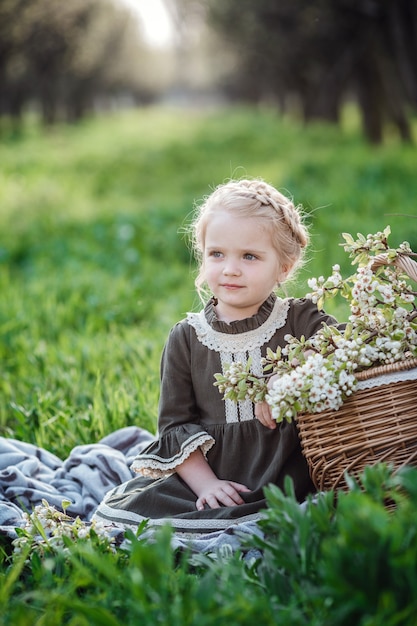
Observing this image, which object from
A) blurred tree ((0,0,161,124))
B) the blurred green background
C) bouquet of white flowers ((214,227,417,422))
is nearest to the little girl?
bouquet of white flowers ((214,227,417,422))

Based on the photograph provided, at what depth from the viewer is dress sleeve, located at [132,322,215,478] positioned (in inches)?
118

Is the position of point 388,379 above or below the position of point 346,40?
below

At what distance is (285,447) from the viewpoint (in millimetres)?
2895

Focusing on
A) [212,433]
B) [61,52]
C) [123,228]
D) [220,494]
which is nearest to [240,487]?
[220,494]

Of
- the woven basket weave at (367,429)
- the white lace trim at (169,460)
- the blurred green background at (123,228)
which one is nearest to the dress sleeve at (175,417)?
the white lace trim at (169,460)

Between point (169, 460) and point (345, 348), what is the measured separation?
84 centimetres

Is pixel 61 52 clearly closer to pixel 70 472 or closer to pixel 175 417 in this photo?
pixel 70 472

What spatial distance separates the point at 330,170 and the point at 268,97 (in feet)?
145

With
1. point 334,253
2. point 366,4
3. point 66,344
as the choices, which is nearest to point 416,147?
point 366,4

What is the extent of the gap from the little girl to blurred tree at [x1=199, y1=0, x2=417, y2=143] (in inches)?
406

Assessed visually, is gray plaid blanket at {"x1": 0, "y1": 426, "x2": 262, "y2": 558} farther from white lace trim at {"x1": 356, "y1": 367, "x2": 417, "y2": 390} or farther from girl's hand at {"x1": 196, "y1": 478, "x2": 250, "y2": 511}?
white lace trim at {"x1": 356, "y1": 367, "x2": 417, "y2": 390}

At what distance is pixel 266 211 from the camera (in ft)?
9.80

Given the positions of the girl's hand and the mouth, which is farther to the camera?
the mouth

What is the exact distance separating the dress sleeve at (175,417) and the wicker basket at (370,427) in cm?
54
